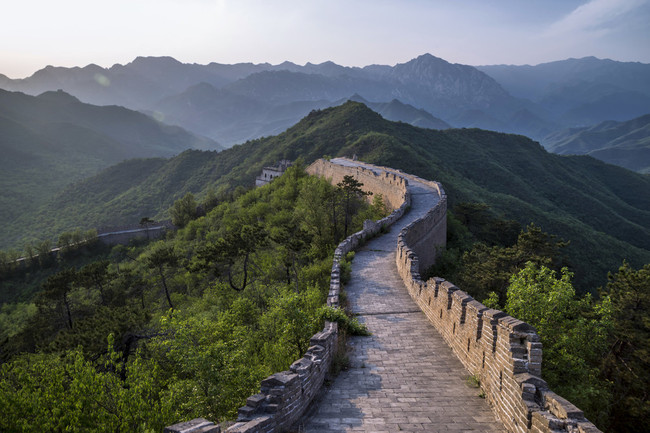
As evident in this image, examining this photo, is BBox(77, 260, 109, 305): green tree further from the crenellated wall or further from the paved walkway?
the crenellated wall

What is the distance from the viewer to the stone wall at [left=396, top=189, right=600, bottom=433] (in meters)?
4.54

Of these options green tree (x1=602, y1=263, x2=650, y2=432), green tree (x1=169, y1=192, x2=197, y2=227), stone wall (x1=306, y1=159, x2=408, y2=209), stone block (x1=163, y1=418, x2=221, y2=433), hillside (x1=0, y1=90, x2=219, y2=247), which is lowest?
green tree (x1=602, y1=263, x2=650, y2=432)

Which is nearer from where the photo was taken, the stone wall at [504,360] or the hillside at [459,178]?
the stone wall at [504,360]

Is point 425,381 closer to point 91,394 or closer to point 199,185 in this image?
point 91,394

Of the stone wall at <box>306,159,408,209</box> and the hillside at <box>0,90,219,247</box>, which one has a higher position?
the hillside at <box>0,90,219,247</box>

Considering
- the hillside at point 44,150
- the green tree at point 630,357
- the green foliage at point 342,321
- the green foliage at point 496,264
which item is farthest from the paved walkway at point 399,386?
the hillside at point 44,150

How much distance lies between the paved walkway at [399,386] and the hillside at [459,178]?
93.3 ft

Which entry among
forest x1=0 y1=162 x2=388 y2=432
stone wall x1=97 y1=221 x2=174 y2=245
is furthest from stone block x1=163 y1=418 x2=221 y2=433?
stone wall x1=97 y1=221 x2=174 y2=245

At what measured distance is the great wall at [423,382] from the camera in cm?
484

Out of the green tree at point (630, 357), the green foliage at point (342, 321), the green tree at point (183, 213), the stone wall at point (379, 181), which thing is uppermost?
the stone wall at point (379, 181)

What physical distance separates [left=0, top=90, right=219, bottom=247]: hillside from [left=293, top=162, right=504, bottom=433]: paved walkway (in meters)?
81.7

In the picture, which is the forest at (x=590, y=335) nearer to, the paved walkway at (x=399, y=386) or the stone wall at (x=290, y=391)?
the paved walkway at (x=399, y=386)

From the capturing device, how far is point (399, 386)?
6.48 m

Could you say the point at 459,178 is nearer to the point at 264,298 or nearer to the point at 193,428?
the point at 264,298
